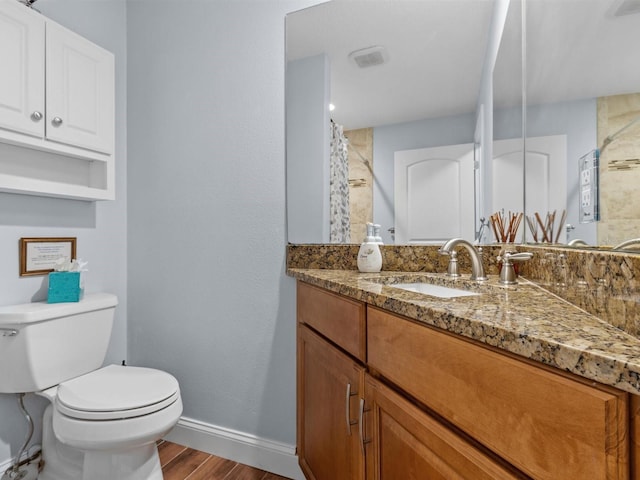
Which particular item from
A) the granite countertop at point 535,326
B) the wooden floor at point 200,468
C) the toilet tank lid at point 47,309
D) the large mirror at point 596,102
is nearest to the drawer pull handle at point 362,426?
the granite countertop at point 535,326

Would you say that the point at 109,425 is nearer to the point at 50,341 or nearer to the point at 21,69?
the point at 50,341

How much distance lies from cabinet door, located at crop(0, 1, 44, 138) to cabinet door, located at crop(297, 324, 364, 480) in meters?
1.35

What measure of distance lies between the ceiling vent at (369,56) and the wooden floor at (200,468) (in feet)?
6.03

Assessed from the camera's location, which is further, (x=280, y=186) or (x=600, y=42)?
(x=280, y=186)

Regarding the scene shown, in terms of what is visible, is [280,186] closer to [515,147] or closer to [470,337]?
[515,147]

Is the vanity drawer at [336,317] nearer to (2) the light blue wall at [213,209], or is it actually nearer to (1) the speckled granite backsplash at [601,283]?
(2) the light blue wall at [213,209]

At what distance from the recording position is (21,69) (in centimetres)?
142

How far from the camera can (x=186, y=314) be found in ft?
6.30

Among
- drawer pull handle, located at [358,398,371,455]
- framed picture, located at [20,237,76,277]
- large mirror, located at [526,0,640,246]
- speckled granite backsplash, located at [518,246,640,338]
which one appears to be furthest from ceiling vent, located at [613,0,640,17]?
framed picture, located at [20,237,76,277]

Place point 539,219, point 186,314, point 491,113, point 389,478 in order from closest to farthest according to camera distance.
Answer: point 389,478 < point 539,219 < point 491,113 < point 186,314

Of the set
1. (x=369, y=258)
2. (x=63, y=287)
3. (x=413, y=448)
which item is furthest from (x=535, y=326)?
(x=63, y=287)

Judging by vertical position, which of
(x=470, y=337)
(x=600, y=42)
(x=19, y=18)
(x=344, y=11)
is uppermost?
(x=344, y=11)

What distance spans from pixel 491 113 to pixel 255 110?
1.03 meters

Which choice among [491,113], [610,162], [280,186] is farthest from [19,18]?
[610,162]
